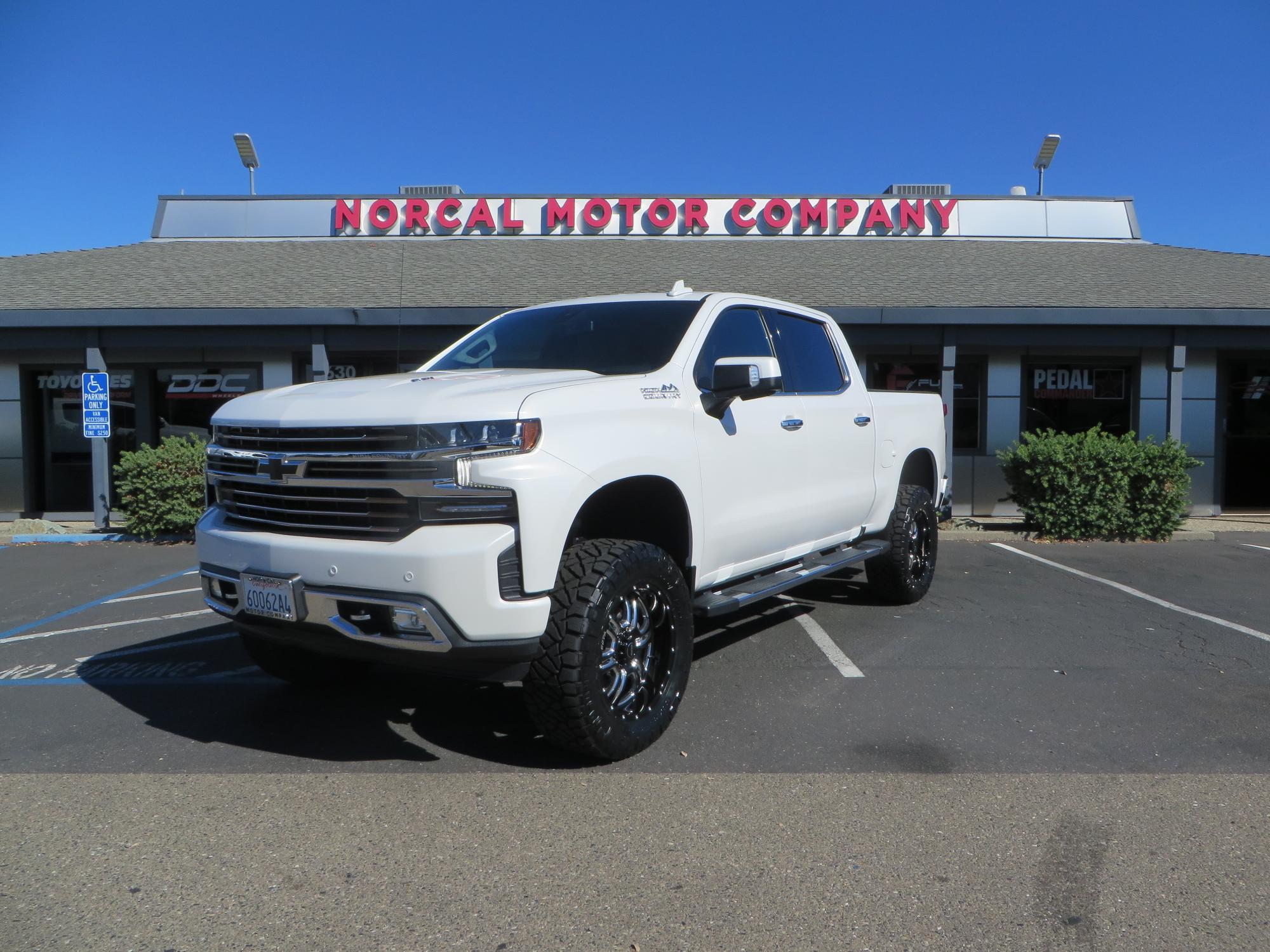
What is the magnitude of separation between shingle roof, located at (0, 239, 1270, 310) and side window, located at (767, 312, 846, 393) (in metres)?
6.36

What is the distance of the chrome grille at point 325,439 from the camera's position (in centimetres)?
347

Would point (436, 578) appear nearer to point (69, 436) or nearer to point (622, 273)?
point (622, 273)

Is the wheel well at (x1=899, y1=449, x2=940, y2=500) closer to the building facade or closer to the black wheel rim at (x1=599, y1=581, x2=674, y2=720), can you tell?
the black wheel rim at (x1=599, y1=581, x2=674, y2=720)

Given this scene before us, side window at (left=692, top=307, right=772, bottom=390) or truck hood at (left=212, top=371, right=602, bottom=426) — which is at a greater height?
side window at (left=692, top=307, right=772, bottom=390)

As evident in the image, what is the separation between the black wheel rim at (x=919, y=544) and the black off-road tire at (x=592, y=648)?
3.35m

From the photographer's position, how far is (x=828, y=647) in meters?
5.85

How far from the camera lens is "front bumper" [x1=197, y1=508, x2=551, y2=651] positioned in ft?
10.8

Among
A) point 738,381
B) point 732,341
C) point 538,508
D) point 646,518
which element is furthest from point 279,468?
point 732,341

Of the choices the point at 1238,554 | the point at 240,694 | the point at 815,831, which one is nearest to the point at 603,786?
the point at 815,831

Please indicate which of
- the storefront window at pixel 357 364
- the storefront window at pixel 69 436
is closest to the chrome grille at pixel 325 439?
the storefront window at pixel 357 364

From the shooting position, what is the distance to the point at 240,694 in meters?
4.92

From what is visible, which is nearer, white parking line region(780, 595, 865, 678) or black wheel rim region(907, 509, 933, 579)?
white parking line region(780, 595, 865, 678)

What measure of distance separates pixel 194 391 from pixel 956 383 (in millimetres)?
11860

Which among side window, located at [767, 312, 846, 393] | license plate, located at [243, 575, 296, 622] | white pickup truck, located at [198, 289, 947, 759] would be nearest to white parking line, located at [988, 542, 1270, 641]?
side window, located at [767, 312, 846, 393]
